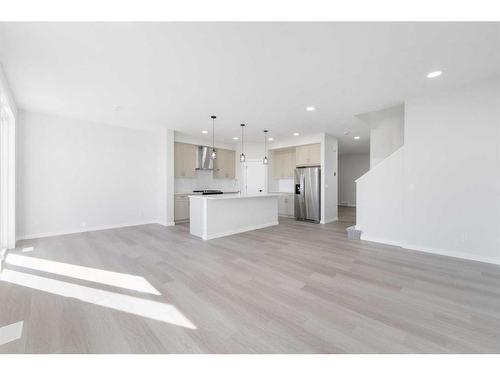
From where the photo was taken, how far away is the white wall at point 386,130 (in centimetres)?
434

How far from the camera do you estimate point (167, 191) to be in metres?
6.01

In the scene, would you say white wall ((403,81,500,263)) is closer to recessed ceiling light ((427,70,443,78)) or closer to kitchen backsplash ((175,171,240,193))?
recessed ceiling light ((427,70,443,78))

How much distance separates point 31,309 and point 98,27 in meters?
2.77

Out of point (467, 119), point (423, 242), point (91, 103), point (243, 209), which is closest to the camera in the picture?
point (467, 119)

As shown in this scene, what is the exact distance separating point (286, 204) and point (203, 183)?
3.10 metres

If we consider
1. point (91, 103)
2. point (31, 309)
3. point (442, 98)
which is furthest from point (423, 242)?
point (91, 103)

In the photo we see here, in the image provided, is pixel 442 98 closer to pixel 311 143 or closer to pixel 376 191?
pixel 376 191

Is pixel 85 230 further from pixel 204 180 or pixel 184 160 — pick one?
pixel 204 180

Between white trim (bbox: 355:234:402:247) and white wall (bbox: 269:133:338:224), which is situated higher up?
white wall (bbox: 269:133:338:224)

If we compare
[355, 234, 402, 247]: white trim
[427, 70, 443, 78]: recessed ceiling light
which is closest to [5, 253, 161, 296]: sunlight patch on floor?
[355, 234, 402, 247]: white trim

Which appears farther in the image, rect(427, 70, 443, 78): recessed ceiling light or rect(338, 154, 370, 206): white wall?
rect(338, 154, 370, 206): white wall

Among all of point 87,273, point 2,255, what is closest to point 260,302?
point 87,273

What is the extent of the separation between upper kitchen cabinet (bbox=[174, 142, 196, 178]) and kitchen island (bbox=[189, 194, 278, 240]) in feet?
6.37

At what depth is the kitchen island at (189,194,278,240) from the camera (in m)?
4.52
